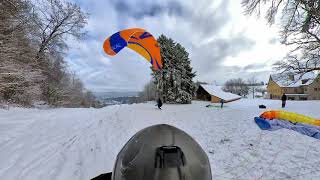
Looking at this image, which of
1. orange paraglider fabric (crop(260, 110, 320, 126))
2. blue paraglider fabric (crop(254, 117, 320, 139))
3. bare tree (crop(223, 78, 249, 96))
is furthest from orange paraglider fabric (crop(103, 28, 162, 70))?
bare tree (crop(223, 78, 249, 96))

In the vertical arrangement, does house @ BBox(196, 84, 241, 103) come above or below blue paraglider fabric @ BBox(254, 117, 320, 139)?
above

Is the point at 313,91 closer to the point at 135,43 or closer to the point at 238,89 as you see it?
the point at 238,89

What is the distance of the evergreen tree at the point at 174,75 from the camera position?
35.8 metres

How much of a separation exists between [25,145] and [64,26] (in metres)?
21.4

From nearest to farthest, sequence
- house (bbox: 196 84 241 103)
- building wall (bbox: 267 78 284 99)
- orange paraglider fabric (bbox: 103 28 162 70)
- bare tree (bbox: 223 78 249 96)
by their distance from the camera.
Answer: orange paraglider fabric (bbox: 103 28 162 70) < house (bbox: 196 84 241 103) < building wall (bbox: 267 78 284 99) < bare tree (bbox: 223 78 249 96)

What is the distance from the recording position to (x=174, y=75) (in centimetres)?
3597

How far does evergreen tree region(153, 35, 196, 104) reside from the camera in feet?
117

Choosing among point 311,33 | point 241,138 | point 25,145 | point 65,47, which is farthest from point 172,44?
point 25,145

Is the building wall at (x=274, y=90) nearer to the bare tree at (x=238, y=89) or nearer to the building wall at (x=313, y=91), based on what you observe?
the building wall at (x=313, y=91)

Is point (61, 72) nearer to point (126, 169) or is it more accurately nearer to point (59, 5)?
point (59, 5)

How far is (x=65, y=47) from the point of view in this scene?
81.1ft

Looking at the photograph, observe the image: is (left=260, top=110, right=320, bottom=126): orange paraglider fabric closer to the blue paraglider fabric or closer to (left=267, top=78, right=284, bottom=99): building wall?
the blue paraglider fabric

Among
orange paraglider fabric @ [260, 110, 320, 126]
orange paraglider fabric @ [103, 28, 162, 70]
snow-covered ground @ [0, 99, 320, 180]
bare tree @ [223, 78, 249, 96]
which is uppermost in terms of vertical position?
bare tree @ [223, 78, 249, 96]

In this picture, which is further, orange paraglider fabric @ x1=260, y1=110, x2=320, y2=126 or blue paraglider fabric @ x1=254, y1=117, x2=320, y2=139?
orange paraglider fabric @ x1=260, y1=110, x2=320, y2=126
